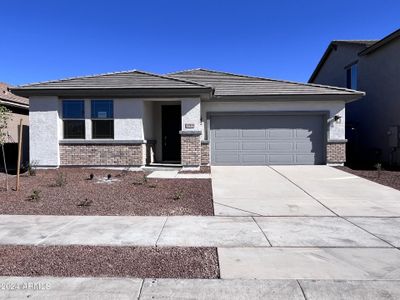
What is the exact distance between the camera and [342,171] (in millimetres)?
14789

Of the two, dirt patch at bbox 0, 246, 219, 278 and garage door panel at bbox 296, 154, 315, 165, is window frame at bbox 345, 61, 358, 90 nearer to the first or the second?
garage door panel at bbox 296, 154, 315, 165

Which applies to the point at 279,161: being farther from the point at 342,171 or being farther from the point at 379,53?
the point at 379,53

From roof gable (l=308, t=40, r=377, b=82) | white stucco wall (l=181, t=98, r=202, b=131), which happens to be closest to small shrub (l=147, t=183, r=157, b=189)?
white stucco wall (l=181, t=98, r=202, b=131)

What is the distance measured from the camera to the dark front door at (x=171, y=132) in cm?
1767

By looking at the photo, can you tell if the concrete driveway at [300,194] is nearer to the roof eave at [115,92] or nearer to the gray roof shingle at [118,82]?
the roof eave at [115,92]

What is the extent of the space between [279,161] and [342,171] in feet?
9.44

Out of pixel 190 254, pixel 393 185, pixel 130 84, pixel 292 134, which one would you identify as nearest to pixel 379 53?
pixel 292 134

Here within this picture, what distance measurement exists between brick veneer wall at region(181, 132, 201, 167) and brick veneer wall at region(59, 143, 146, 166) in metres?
1.69

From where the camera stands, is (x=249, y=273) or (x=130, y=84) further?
(x=130, y=84)

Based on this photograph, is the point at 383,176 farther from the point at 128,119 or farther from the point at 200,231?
the point at 128,119

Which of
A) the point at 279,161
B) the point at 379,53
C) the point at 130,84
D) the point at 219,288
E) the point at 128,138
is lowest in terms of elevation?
the point at 219,288

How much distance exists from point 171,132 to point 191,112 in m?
3.07

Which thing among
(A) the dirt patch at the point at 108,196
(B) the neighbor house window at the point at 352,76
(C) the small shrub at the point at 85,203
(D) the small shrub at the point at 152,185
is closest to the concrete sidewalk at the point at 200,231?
(A) the dirt patch at the point at 108,196

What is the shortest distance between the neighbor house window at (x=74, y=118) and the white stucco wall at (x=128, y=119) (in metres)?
1.42
